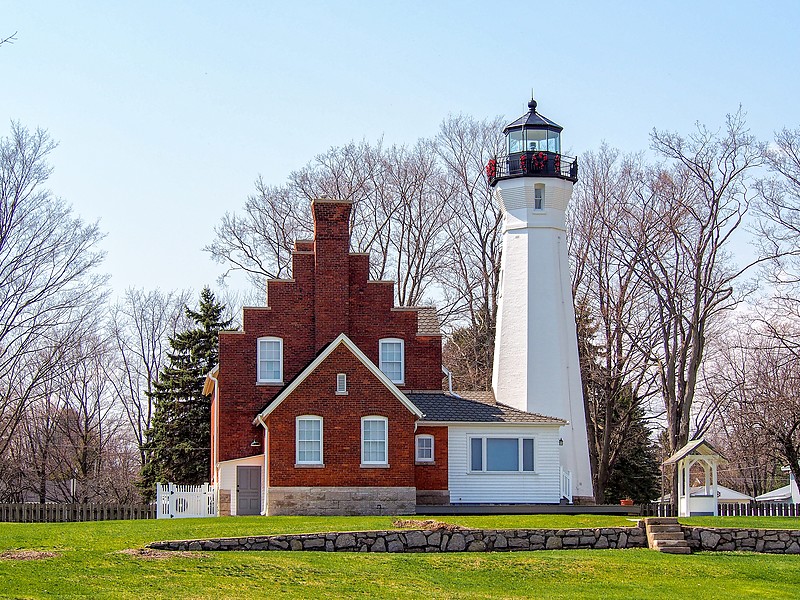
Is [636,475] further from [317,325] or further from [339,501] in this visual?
[339,501]

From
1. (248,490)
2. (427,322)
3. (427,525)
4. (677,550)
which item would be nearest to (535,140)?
(427,322)

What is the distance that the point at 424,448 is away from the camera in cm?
3503

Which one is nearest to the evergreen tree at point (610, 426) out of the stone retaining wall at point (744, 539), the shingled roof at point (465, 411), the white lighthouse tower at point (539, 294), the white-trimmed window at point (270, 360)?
the white lighthouse tower at point (539, 294)

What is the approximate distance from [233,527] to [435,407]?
1115 cm

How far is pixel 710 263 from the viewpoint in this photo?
144 feet

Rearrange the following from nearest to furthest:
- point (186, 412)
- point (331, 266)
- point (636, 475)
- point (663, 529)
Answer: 1. point (663, 529)
2. point (331, 266)
3. point (186, 412)
4. point (636, 475)

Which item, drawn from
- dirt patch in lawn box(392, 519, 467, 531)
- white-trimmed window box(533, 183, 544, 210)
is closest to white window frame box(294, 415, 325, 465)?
dirt patch in lawn box(392, 519, 467, 531)

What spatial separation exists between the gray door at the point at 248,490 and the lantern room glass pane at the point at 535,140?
14282 mm

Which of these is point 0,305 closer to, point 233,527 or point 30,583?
point 233,527

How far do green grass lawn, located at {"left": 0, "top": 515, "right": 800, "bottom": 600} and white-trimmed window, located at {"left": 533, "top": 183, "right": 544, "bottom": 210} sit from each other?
16.2 metres

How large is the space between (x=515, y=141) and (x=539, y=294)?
18.0 ft

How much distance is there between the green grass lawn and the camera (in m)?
18.4

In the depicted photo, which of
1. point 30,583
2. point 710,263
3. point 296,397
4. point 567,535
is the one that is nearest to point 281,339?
point 296,397

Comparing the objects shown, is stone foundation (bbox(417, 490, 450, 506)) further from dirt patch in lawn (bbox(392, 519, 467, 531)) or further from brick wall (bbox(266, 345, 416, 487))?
dirt patch in lawn (bbox(392, 519, 467, 531))
